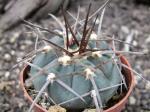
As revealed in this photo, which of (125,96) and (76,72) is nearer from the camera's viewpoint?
(76,72)

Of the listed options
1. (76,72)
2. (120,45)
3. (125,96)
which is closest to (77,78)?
(76,72)

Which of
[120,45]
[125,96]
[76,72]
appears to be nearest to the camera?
[76,72]

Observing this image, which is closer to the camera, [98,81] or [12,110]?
[98,81]

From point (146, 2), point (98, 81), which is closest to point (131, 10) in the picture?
point (146, 2)

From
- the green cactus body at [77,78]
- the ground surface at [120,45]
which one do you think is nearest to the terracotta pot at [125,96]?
the green cactus body at [77,78]

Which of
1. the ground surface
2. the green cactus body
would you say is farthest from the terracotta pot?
the ground surface

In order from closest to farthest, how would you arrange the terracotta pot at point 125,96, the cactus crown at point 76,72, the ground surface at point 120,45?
the cactus crown at point 76,72, the terracotta pot at point 125,96, the ground surface at point 120,45

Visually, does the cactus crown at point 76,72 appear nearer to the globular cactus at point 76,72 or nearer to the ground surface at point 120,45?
the globular cactus at point 76,72

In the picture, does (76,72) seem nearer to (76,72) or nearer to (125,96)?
(76,72)

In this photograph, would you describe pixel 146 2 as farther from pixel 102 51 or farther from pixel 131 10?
pixel 102 51
